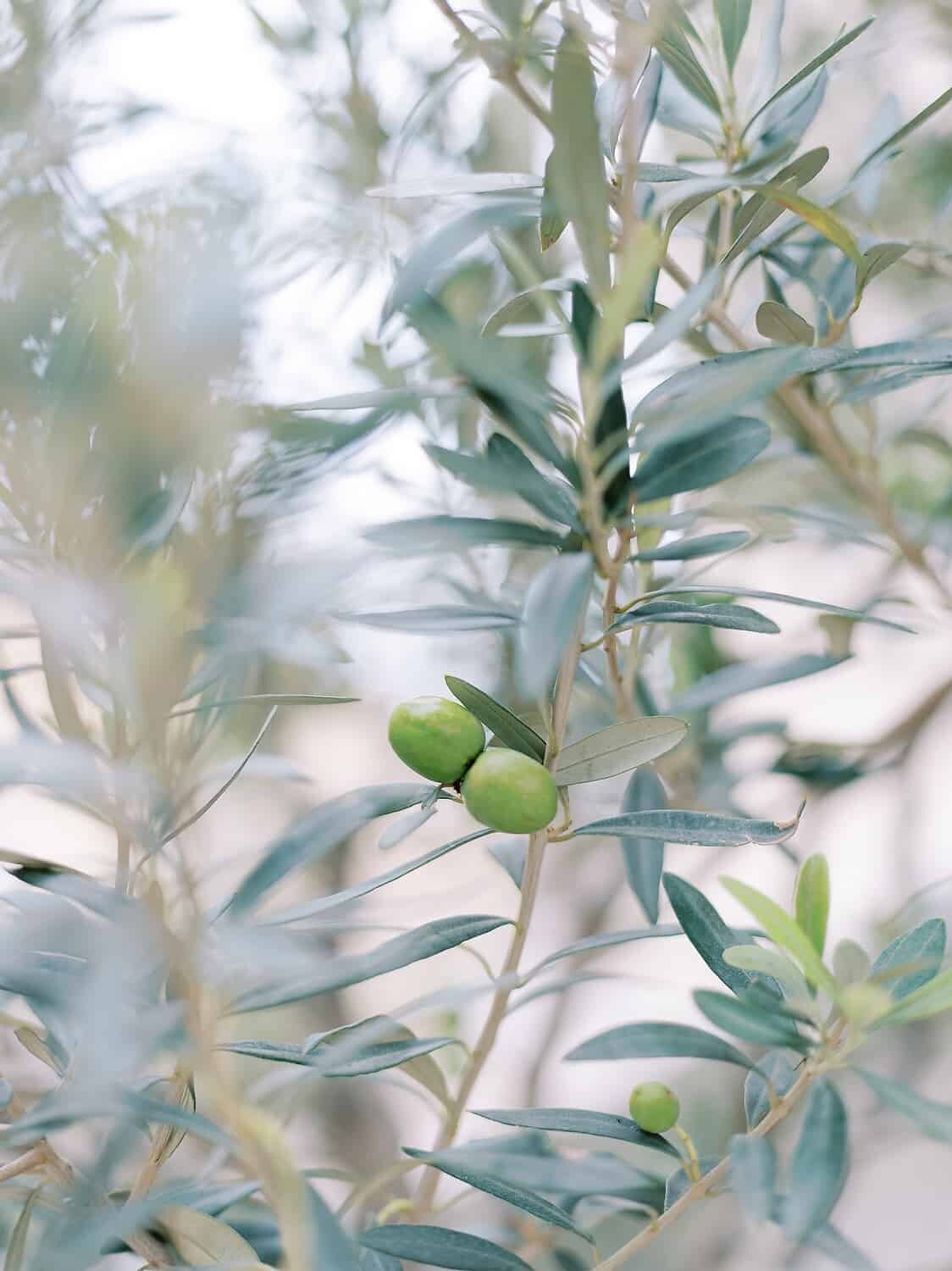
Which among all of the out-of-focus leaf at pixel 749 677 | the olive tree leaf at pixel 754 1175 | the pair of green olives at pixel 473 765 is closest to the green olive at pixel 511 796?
the pair of green olives at pixel 473 765

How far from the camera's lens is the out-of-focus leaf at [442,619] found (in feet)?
1.13

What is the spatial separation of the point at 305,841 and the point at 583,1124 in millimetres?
157

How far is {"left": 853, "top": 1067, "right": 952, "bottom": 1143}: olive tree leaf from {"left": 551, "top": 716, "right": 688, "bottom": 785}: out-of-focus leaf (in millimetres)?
112

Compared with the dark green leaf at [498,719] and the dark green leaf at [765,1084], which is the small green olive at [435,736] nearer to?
the dark green leaf at [498,719]

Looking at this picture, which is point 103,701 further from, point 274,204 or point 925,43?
point 925,43

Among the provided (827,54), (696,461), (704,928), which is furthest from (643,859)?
(827,54)

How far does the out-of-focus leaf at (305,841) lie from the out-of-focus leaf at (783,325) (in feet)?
0.81

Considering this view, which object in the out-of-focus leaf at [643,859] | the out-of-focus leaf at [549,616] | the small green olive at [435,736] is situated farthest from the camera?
the out-of-focus leaf at [643,859]

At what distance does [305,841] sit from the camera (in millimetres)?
323

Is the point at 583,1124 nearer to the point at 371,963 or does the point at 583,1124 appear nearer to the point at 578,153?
the point at 371,963

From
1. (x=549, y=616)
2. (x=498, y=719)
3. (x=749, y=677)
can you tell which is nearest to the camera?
(x=549, y=616)

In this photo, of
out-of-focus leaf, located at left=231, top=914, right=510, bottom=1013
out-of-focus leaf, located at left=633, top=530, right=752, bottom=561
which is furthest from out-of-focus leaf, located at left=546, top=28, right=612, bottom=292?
out-of-focus leaf, located at left=231, top=914, right=510, bottom=1013

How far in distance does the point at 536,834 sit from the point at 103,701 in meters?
0.17

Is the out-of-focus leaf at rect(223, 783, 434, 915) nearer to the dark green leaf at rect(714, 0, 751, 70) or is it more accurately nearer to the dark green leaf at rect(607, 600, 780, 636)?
the dark green leaf at rect(607, 600, 780, 636)
